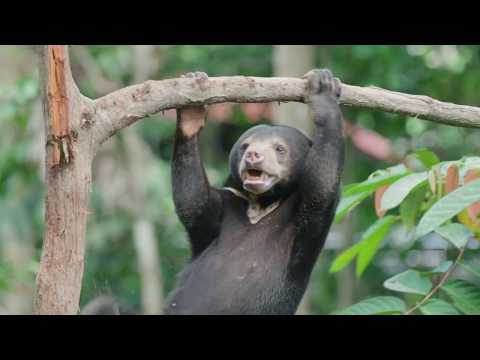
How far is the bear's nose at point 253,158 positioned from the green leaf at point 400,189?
93 cm

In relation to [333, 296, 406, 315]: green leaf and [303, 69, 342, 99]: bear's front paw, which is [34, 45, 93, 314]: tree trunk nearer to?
A: [333, 296, 406, 315]: green leaf

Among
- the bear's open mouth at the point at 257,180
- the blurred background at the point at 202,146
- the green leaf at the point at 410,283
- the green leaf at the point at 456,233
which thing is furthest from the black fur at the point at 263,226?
the blurred background at the point at 202,146

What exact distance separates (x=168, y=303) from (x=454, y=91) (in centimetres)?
667

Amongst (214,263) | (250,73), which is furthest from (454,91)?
(214,263)

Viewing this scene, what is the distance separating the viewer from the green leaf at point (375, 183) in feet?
13.5

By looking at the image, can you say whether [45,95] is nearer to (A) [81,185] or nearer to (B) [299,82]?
(A) [81,185]

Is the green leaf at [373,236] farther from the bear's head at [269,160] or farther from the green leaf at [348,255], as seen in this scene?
the bear's head at [269,160]

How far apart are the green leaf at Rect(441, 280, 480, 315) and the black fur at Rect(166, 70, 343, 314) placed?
880mm

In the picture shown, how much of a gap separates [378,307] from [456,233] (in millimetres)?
482

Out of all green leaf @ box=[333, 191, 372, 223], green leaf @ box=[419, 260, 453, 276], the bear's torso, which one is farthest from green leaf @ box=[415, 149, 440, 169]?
the bear's torso

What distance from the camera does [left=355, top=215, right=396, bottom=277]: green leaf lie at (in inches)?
171

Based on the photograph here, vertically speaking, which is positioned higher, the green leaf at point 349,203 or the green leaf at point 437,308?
the green leaf at point 349,203

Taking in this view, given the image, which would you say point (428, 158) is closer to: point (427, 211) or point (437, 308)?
point (427, 211)

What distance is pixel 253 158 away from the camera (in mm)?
4680
